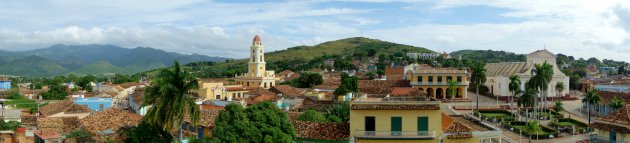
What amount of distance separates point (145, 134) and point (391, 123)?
30.9ft

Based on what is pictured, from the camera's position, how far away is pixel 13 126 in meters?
31.0

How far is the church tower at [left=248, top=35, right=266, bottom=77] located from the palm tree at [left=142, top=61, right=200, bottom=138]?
51.8 m

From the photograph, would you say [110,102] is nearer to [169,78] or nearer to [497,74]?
[169,78]

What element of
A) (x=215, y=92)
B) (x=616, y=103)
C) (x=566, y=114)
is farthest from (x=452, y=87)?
(x=215, y=92)

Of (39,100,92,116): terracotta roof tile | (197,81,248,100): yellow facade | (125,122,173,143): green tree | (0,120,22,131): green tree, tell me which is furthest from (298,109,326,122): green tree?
(197,81,248,100): yellow facade

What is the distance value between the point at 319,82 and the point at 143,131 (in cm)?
4617

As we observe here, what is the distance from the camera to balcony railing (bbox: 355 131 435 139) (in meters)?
22.7

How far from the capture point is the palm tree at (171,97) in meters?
22.1

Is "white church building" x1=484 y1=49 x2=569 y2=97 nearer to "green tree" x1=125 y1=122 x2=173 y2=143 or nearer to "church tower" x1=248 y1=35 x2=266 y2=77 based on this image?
"church tower" x1=248 y1=35 x2=266 y2=77

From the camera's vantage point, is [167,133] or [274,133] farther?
[167,133]

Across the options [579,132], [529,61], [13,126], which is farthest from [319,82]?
[13,126]

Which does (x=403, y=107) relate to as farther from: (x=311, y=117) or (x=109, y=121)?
(x=109, y=121)

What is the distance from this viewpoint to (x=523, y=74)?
58812 millimetres

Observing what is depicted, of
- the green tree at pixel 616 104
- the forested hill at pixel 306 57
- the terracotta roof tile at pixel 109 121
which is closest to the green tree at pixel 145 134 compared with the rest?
the terracotta roof tile at pixel 109 121
